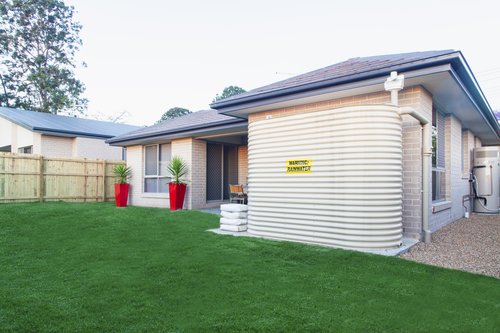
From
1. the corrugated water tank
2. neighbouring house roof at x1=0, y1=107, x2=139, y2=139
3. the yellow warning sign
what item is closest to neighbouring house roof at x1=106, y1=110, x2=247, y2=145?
neighbouring house roof at x1=0, y1=107, x2=139, y2=139

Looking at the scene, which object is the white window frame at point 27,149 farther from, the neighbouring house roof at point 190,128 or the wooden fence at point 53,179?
the neighbouring house roof at point 190,128

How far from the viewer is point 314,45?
14258 mm

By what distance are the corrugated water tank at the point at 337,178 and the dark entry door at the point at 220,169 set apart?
20.4 ft

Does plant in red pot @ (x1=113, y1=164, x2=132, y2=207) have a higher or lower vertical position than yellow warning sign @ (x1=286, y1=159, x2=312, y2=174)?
lower

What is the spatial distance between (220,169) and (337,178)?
7723 millimetres

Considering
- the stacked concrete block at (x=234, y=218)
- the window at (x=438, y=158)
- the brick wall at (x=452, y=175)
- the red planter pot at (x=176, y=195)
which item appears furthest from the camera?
the red planter pot at (x=176, y=195)

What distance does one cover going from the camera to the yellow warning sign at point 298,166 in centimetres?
538

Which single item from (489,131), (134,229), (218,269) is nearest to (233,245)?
(218,269)

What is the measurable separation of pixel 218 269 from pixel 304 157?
2407 millimetres

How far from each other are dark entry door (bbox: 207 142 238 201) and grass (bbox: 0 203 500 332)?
6350mm

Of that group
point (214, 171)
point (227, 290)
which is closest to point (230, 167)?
point (214, 171)

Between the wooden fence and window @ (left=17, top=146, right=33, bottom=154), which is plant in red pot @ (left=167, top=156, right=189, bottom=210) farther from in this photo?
window @ (left=17, top=146, right=33, bottom=154)

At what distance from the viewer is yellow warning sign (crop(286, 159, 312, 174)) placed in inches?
212

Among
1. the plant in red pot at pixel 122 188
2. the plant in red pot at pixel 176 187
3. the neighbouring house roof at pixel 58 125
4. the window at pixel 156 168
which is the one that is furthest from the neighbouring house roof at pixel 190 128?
the neighbouring house roof at pixel 58 125
